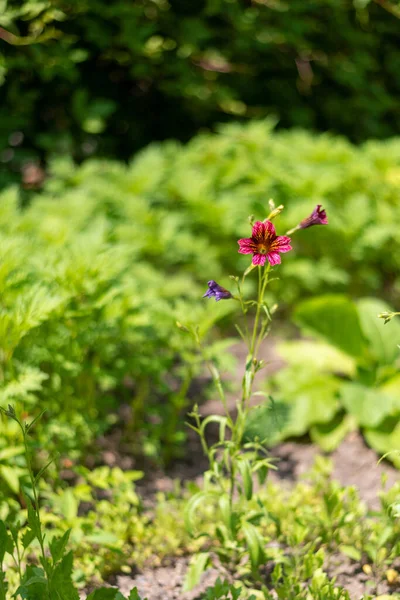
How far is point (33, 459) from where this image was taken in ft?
7.28

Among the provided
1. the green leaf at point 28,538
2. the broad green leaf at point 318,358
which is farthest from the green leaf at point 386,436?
the green leaf at point 28,538

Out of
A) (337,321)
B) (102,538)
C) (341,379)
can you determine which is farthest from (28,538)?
(341,379)

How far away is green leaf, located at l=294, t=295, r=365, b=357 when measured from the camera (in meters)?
2.80

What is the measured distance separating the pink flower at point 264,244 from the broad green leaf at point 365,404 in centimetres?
124

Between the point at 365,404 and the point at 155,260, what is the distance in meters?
1.27

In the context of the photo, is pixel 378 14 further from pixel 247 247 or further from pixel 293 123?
pixel 247 247

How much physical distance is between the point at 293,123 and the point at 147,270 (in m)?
2.77

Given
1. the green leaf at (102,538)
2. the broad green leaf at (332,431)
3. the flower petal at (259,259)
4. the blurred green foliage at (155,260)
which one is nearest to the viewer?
the flower petal at (259,259)

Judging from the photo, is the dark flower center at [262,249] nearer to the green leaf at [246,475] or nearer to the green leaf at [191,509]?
the green leaf at [246,475]

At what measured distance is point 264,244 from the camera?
1430 millimetres

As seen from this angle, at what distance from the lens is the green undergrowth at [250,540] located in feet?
5.69

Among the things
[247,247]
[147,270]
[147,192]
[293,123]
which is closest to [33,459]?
[147,270]

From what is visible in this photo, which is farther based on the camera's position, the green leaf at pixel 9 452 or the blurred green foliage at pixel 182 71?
the blurred green foliage at pixel 182 71

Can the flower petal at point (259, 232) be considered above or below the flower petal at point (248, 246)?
above
